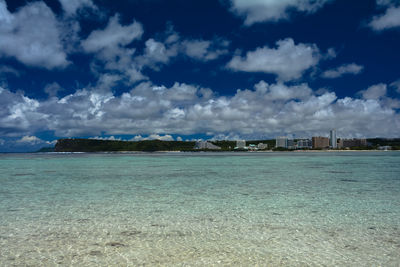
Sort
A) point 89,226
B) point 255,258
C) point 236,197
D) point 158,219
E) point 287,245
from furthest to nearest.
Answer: point 236,197 < point 158,219 < point 89,226 < point 287,245 < point 255,258

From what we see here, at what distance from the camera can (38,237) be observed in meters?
7.48

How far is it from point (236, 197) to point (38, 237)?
27.7 ft

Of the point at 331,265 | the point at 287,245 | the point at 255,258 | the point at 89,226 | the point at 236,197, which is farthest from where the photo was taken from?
the point at 236,197

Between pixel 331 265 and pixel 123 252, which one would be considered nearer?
pixel 331 265

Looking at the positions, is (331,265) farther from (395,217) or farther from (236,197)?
(236,197)

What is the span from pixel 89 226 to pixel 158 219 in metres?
2.10

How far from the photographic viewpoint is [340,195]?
45.3 ft

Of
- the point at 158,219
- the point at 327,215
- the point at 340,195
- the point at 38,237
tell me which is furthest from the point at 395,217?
the point at 38,237

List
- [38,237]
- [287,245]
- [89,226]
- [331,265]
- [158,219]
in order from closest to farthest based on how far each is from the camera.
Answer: [331,265]
[287,245]
[38,237]
[89,226]
[158,219]

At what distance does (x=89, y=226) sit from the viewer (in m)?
8.51

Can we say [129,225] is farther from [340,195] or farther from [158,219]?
[340,195]

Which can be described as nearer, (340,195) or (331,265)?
(331,265)

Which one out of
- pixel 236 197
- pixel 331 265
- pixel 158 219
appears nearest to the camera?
pixel 331 265

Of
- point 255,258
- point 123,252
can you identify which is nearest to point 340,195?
point 255,258
